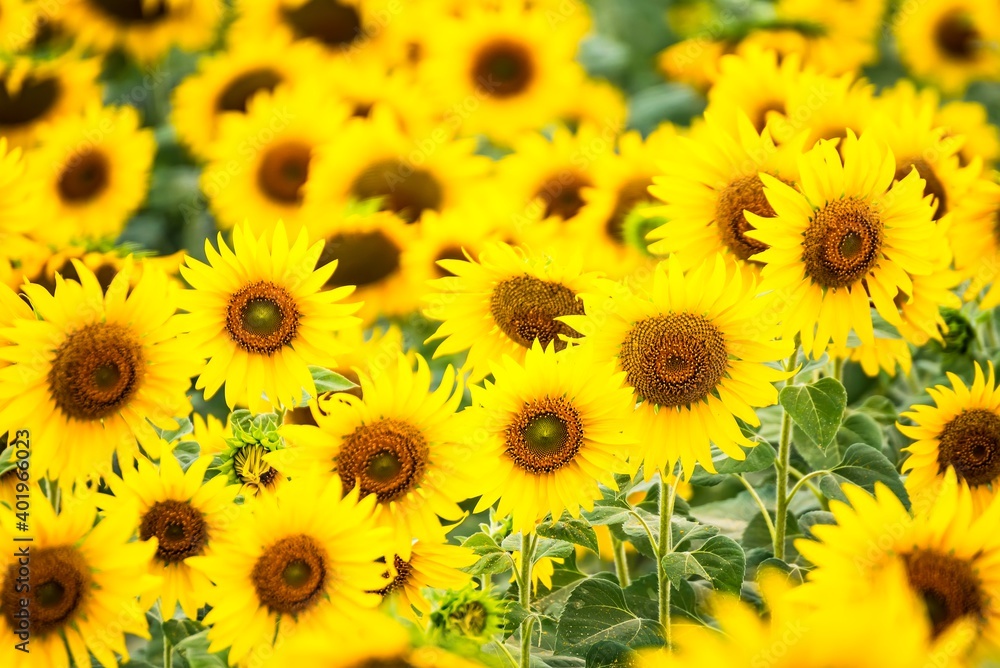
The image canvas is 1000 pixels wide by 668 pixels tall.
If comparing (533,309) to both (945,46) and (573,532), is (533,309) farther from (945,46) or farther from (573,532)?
(945,46)

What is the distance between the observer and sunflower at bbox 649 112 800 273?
55.1 inches

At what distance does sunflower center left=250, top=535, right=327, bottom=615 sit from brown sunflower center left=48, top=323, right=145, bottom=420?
315 mm

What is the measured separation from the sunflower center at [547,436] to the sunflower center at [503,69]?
1.82m

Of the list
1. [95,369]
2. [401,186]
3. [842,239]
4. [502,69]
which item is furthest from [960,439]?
[502,69]

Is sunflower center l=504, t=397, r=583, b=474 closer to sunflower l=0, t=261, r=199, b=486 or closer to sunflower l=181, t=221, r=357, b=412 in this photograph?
sunflower l=181, t=221, r=357, b=412

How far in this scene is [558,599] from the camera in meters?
1.43

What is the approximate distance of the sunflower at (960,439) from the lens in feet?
4.26

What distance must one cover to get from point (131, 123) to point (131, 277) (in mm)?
1198

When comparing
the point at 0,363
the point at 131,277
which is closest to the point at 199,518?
the point at 0,363

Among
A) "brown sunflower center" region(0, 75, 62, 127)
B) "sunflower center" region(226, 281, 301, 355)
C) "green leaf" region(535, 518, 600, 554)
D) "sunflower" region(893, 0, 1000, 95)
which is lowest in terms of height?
"green leaf" region(535, 518, 600, 554)

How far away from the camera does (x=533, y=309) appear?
140 centimetres

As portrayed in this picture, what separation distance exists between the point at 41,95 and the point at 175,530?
1810 mm

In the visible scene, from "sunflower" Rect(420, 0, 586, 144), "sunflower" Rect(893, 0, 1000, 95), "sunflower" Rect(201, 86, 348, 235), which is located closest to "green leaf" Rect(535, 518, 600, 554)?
"sunflower" Rect(201, 86, 348, 235)

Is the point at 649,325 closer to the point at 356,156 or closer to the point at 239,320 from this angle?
the point at 239,320
